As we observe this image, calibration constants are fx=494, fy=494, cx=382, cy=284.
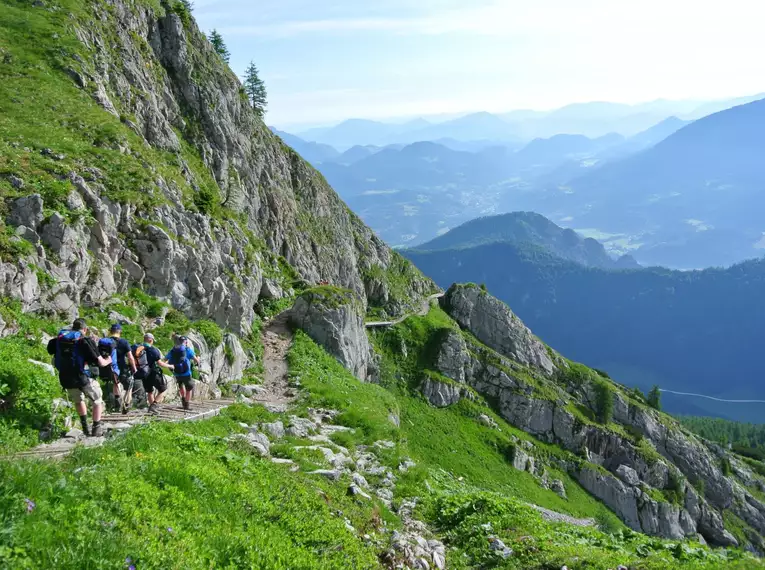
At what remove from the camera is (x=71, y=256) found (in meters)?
24.4

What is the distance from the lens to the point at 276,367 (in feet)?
117

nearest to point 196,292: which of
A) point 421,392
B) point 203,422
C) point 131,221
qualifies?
point 131,221

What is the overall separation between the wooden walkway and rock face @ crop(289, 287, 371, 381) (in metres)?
21.1

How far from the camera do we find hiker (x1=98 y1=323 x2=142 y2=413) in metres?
16.4

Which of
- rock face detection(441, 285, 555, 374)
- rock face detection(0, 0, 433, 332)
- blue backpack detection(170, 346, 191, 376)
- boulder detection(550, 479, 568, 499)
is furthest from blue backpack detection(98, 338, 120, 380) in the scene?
rock face detection(441, 285, 555, 374)

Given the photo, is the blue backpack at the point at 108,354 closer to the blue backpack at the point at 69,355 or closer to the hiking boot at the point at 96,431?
the blue backpack at the point at 69,355

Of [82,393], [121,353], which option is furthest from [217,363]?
[82,393]

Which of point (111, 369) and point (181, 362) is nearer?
point (111, 369)

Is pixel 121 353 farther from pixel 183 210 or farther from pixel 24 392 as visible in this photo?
pixel 183 210

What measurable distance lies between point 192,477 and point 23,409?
6707 mm

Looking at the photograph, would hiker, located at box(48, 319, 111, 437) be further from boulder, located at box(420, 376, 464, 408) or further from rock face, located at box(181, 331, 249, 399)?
boulder, located at box(420, 376, 464, 408)

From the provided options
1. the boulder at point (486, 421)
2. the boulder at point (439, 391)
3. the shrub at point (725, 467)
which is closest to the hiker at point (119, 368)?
the boulder at point (439, 391)

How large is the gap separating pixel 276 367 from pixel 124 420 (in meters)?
19.0

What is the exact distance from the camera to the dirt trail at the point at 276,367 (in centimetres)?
2805
